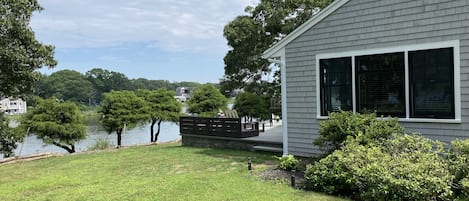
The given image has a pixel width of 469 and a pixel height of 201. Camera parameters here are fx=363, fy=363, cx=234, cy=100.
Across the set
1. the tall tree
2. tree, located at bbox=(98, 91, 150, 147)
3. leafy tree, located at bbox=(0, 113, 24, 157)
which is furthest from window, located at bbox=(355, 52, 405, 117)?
tree, located at bbox=(98, 91, 150, 147)

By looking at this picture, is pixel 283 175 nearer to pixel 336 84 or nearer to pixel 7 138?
pixel 336 84

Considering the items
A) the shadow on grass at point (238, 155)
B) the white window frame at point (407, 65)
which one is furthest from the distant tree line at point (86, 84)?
the white window frame at point (407, 65)

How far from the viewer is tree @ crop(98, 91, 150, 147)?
52.6 feet

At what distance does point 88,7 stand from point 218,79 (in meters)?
6.90

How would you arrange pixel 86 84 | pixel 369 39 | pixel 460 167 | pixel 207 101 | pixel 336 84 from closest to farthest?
pixel 460 167, pixel 369 39, pixel 336 84, pixel 207 101, pixel 86 84

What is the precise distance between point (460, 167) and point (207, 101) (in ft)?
42.5

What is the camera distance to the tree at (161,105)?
56.5ft

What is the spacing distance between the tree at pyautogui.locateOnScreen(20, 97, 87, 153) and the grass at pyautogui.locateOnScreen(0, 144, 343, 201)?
3537mm

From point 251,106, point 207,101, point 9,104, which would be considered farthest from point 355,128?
point 9,104

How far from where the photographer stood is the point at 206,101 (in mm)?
16875

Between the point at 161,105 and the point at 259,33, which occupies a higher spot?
the point at 259,33

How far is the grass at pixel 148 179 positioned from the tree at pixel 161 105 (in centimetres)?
672

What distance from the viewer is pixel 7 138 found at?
36.9ft

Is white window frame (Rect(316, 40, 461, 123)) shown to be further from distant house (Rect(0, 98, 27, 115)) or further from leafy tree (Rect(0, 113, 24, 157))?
leafy tree (Rect(0, 113, 24, 157))
